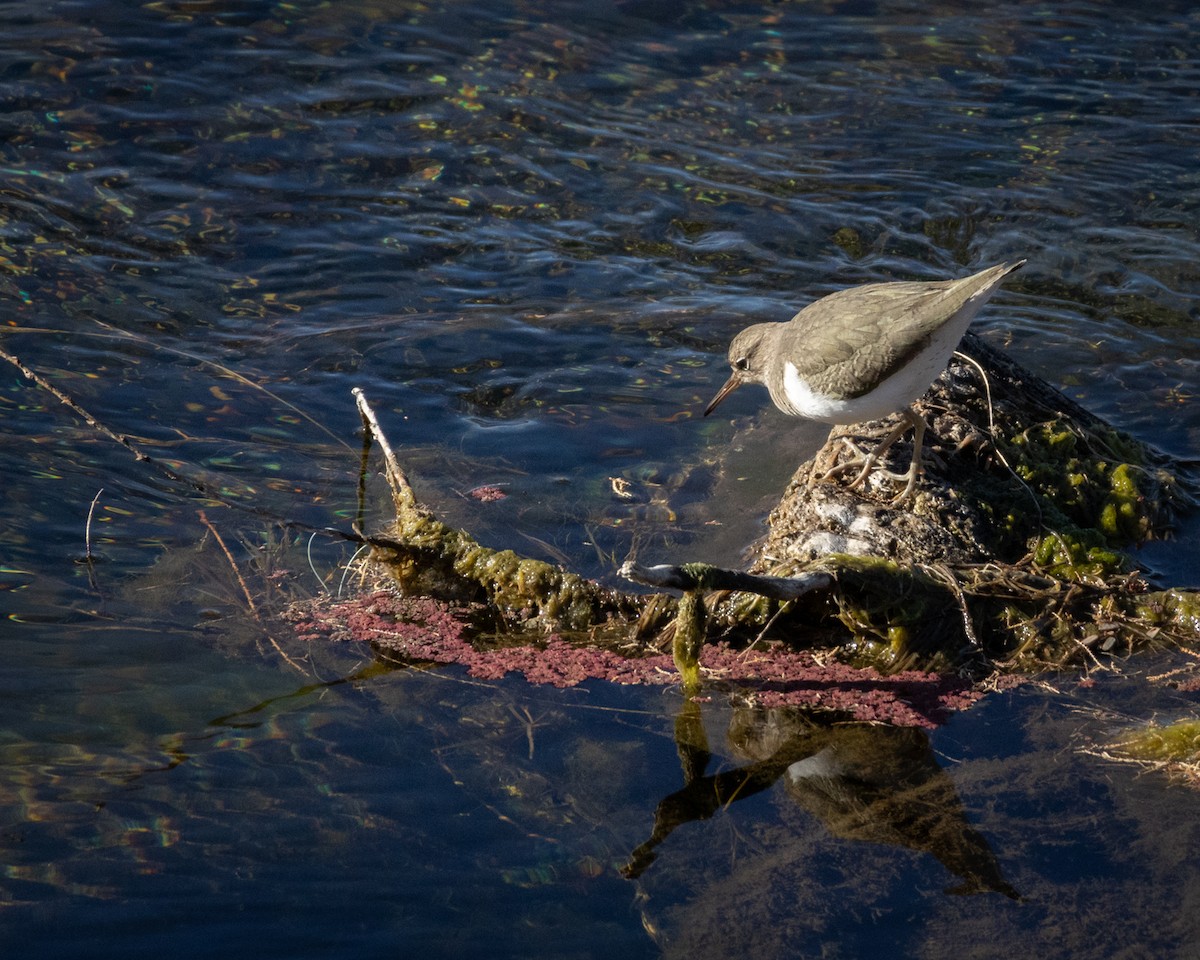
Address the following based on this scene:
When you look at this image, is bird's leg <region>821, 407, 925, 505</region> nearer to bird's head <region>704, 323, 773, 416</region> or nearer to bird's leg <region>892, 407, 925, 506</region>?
bird's leg <region>892, 407, 925, 506</region>

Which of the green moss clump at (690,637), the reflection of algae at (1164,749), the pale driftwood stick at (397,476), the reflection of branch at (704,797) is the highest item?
the pale driftwood stick at (397,476)

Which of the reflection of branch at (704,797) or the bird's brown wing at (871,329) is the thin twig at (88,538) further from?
the bird's brown wing at (871,329)

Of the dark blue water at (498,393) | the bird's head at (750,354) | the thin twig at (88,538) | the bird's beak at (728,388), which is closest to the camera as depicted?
the dark blue water at (498,393)

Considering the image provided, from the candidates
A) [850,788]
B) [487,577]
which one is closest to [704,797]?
[850,788]

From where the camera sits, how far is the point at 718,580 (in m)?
4.66

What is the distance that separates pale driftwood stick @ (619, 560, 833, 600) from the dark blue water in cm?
52

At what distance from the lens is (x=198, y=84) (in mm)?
10609

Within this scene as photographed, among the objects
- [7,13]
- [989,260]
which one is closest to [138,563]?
[989,260]

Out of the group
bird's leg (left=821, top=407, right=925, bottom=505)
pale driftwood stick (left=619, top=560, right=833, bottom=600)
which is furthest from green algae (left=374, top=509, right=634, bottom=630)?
bird's leg (left=821, top=407, right=925, bottom=505)

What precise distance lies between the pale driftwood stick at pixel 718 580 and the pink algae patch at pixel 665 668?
354mm

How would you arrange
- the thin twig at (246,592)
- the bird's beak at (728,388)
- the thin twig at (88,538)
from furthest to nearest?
the bird's beak at (728,388) → the thin twig at (88,538) → the thin twig at (246,592)

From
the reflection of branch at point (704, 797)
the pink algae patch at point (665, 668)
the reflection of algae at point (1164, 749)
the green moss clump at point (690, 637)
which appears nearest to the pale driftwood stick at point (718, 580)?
the green moss clump at point (690, 637)

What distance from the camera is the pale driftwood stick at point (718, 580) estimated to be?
4.47m

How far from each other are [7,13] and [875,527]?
995 centimetres
